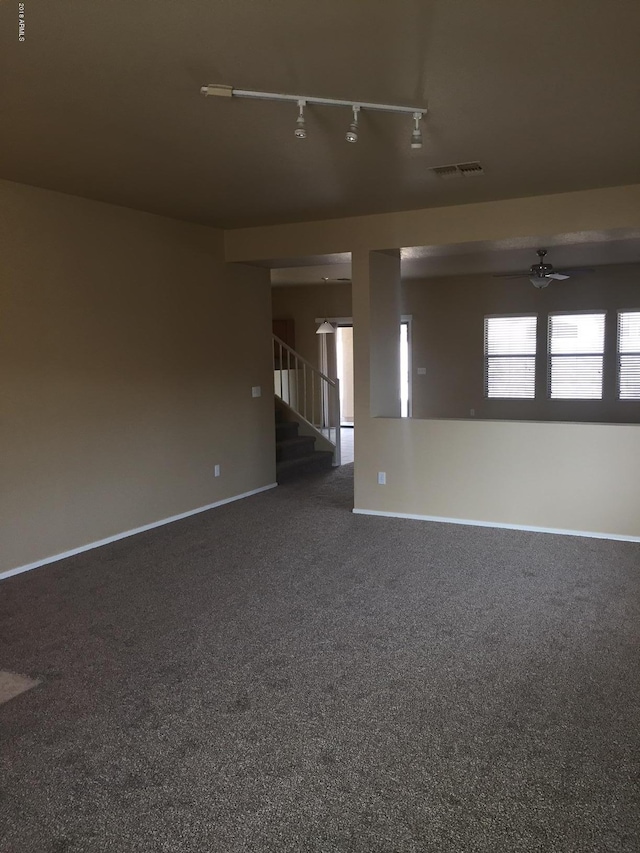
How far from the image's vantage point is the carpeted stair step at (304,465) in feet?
24.9

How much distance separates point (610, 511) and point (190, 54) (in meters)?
4.33

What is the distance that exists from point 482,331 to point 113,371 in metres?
6.32

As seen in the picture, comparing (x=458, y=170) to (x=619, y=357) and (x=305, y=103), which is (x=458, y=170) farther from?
(x=619, y=357)

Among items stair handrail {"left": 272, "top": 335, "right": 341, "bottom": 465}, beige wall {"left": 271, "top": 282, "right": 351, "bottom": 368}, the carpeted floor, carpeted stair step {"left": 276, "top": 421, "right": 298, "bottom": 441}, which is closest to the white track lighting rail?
the carpeted floor

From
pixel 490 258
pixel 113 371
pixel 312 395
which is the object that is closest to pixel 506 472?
pixel 490 258

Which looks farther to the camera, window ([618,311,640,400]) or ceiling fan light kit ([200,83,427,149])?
window ([618,311,640,400])

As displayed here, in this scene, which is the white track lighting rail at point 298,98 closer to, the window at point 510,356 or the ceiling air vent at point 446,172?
the ceiling air vent at point 446,172

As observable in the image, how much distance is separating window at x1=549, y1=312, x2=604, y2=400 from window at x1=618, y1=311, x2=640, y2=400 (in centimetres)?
25

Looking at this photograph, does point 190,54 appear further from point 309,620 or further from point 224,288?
point 224,288

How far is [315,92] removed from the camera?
288 centimetres

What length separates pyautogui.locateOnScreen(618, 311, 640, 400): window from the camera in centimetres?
888

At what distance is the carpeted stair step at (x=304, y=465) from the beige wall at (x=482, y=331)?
245 cm

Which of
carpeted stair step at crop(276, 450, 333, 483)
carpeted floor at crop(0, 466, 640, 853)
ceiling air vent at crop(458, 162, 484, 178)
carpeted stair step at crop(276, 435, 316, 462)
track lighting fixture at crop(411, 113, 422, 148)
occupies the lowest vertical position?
carpeted floor at crop(0, 466, 640, 853)

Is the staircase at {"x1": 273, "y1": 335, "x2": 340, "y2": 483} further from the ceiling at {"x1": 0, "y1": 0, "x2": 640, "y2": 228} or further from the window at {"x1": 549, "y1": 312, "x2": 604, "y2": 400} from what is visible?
the ceiling at {"x1": 0, "y1": 0, "x2": 640, "y2": 228}
